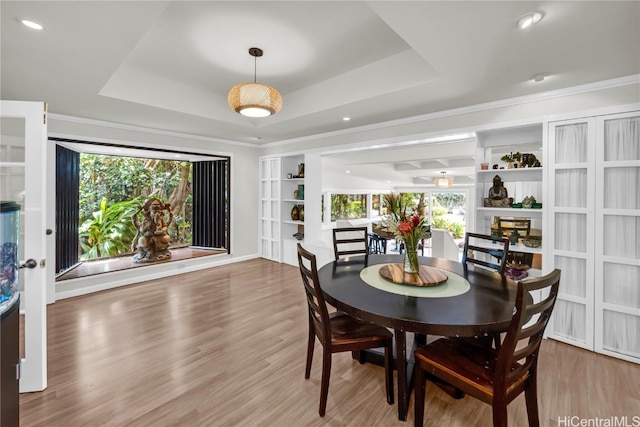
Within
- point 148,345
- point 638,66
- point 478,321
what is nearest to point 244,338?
point 148,345

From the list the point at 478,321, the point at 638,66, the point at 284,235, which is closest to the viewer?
the point at 478,321

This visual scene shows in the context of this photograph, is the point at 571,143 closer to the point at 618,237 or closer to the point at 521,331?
the point at 618,237

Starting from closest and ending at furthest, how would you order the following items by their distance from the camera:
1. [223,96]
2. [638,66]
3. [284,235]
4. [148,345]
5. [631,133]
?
1. [638,66]
2. [631,133]
3. [148,345]
4. [223,96]
5. [284,235]

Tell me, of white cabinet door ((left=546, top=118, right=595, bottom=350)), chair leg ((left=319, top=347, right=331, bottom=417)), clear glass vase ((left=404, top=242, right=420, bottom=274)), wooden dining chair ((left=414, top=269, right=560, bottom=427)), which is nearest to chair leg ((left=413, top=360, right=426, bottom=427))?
wooden dining chair ((left=414, top=269, right=560, bottom=427))

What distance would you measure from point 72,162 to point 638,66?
6.53 m

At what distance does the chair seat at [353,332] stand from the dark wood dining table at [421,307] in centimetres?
17

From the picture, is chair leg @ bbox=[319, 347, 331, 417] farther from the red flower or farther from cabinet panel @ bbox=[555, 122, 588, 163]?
cabinet panel @ bbox=[555, 122, 588, 163]

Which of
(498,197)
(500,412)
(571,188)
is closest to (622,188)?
(571,188)

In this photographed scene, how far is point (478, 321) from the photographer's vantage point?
4.80 feet

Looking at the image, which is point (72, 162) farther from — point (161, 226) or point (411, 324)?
point (411, 324)

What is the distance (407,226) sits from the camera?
2070mm

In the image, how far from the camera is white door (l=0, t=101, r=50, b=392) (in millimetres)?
1934

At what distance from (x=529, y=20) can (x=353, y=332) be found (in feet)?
7.35

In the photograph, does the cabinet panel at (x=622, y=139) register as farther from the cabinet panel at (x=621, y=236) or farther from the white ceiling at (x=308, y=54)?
the cabinet panel at (x=621, y=236)
